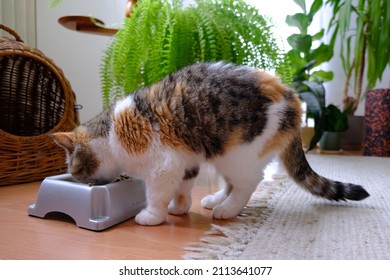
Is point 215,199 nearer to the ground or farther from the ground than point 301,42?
nearer to the ground

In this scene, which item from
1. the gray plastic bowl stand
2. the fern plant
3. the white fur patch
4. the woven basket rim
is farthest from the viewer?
the woven basket rim

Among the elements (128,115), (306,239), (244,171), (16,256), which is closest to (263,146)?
(244,171)

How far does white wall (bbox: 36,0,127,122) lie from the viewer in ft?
10.0

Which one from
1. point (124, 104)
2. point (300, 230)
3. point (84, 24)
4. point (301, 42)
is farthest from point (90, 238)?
point (301, 42)

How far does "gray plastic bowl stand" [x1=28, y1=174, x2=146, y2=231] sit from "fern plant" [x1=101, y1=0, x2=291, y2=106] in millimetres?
555

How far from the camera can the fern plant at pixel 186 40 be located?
1496mm

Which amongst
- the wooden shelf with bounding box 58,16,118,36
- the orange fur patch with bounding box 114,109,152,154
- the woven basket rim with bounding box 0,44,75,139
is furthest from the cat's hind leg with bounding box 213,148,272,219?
the wooden shelf with bounding box 58,16,118,36

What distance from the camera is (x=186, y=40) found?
1.50 m

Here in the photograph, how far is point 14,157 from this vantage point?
166cm

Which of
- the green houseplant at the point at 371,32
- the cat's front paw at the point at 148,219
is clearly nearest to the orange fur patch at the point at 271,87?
the cat's front paw at the point at 148,219

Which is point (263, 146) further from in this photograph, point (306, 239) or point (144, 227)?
point (144, 227)

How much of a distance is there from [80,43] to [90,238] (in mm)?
2506

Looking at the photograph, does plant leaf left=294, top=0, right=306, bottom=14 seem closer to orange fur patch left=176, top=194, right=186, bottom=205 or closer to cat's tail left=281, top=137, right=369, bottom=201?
cat's tail left=281, top=137, right=369, bottom=201

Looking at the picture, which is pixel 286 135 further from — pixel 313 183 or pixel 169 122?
pixel 169 122
